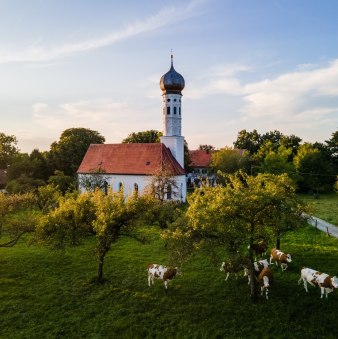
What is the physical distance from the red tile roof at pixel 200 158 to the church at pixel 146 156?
36517 mm

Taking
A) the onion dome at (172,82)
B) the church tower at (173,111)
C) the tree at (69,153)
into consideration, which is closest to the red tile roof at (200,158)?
the tree at (69,153)

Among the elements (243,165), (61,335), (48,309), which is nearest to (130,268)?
(48,309)

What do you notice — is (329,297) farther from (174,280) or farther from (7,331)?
(7,331)

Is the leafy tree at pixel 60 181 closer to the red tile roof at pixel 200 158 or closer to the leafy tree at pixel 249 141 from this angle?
the red tile roof at pixel 200 158

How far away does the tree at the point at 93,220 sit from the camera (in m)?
19.2

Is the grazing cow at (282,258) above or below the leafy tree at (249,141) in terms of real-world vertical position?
below

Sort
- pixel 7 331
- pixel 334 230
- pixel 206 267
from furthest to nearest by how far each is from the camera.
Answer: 1. pixel 334 230
2. pixel 206 267
3. pixel 7 331

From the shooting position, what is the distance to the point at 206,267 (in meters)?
22.2

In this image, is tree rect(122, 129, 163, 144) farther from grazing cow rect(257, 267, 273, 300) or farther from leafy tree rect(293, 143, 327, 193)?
grazing cow rect(257, 267, 273, 300)

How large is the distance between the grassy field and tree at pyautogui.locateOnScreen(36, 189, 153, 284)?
2.37m

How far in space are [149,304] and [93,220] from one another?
547 cm

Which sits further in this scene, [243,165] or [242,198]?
[243,165]

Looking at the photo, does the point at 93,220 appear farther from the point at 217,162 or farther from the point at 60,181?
the point at 217,162

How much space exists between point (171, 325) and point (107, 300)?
13.4 feet
